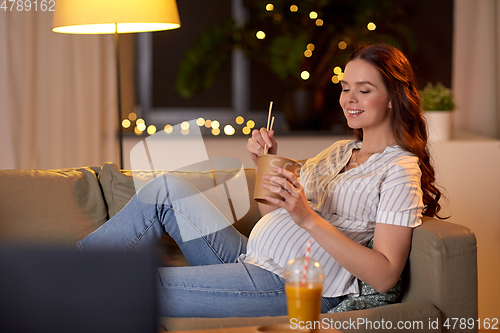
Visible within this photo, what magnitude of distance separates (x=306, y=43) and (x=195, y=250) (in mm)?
1743

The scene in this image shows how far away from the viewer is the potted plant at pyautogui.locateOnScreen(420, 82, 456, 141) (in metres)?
2.57

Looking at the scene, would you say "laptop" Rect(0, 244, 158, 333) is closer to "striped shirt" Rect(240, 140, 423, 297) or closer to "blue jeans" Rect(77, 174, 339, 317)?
"blue jeans" Rect(77, 174, 339, 317)

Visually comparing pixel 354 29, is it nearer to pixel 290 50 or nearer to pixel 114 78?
pixel 290 50

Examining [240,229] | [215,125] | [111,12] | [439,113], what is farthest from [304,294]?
[215,125]

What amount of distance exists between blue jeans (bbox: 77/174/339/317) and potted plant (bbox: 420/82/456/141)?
→ 55.6 inches

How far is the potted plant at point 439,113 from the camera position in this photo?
8.45ft

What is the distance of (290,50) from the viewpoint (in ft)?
9.52

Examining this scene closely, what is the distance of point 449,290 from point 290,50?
1913mm

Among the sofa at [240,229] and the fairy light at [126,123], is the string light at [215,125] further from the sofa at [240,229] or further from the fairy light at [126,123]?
the sofa at [240,229]

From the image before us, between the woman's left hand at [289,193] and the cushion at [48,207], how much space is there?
89 cm

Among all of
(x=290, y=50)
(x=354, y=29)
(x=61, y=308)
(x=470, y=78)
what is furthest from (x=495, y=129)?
(x=61, y=308)

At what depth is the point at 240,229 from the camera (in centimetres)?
190

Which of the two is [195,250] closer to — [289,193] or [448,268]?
[289,193]

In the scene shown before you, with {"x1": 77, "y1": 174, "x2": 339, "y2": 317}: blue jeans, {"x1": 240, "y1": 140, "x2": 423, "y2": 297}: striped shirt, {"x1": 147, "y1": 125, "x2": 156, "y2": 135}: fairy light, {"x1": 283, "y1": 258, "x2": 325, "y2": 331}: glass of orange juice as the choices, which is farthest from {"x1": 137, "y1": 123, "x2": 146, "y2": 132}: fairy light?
{"x1": 283, "y1": 258, "x2": 325, "y2": 331}: glass of orange juice
